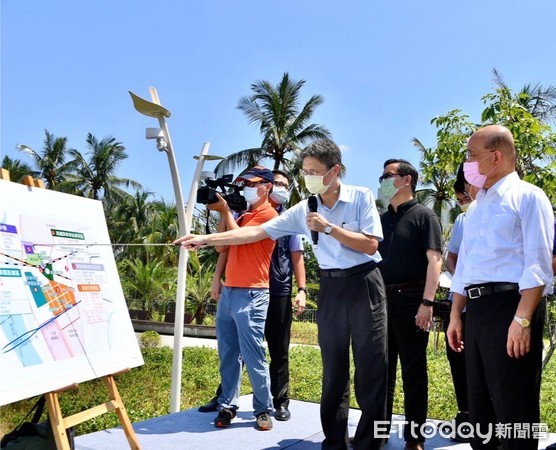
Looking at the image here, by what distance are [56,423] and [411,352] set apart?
202cm

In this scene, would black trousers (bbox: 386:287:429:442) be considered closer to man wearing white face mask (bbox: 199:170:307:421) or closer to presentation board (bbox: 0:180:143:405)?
man wearing white face mask (bbox: 199:170:307:421)

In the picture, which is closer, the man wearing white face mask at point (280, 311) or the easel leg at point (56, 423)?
the easel leg at point (56, 423)

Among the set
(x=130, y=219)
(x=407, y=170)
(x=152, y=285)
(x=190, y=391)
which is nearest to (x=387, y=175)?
(x=407, y=170)

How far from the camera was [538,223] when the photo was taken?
2137mm

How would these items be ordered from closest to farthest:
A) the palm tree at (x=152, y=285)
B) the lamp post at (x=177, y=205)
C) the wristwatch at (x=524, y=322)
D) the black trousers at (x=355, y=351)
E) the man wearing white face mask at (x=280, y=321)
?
the wristwatch at (x=524, y=322)
the black trousers at (x=355, y=351)
the man wearing white face mask at (x=280, y=321)
the lamp post at (x=177, y=205)
the palm tree at (x=152, y=285)

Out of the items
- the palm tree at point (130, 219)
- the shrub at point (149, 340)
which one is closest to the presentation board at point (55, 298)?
the shrub at point (149, 340)

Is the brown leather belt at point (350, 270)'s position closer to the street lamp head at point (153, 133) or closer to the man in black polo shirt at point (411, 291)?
the man in black polo shirt at point (411, 291)

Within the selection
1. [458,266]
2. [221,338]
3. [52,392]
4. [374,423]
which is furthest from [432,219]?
[52,392]

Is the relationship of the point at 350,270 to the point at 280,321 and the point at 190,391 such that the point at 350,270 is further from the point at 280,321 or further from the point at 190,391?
the point at 190,391

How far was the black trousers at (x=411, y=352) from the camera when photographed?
3.22 m

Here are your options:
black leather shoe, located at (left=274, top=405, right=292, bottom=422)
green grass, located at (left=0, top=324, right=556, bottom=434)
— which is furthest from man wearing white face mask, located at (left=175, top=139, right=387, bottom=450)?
green grass, located at (left=0, top=324, right=556, bottom=434)

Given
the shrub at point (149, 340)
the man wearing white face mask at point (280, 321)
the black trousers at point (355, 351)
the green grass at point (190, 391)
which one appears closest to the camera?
the black trousers at point (355, 351)

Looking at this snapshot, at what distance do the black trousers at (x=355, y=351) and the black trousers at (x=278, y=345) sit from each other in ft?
3.34

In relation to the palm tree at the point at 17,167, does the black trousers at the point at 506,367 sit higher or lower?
lower
